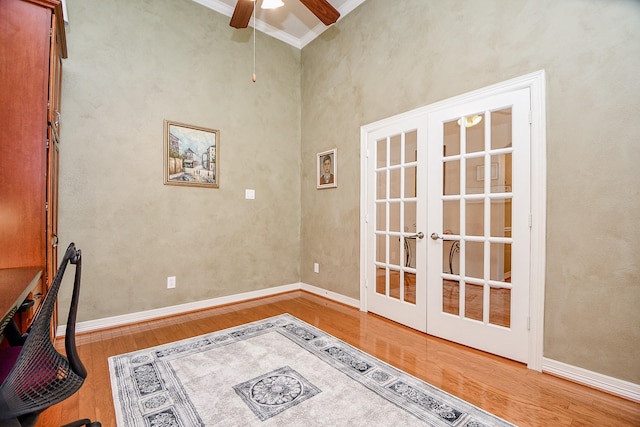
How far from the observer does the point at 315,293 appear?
4.03m

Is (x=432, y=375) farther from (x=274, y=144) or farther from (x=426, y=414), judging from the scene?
(x=274, y=144)

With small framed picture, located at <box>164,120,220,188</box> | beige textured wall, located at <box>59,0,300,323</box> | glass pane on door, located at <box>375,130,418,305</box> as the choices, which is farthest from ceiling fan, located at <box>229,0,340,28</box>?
glass pane on door, located at <box>375,130,418,305</box>

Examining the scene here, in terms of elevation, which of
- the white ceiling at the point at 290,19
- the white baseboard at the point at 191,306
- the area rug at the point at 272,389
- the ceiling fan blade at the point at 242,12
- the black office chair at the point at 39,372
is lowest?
the area rug at the point at 272,389

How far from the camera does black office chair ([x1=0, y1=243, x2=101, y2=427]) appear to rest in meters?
0.92

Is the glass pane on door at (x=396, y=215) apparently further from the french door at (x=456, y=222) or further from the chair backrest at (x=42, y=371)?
the chair backrest at (x=42, y=371)

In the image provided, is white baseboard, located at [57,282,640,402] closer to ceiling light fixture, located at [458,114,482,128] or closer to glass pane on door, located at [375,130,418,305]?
glass pane on door, located at [375,130,418,305]

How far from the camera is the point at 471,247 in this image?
97.5 inches

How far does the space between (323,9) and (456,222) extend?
2386 millimetres

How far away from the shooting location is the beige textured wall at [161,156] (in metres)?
2.75

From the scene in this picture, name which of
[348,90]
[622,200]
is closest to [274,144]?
[348,90]

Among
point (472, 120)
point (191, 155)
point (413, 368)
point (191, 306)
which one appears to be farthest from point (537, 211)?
point (191, 306)

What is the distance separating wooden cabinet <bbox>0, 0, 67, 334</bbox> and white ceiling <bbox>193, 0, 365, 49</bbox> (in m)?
2.05

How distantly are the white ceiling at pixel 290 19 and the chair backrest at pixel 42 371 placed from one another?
10.9 ft

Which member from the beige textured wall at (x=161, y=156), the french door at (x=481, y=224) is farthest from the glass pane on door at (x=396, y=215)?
the beige textured wall at (x=161, y=156)
